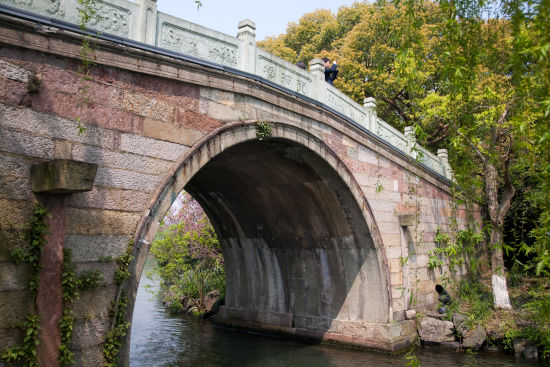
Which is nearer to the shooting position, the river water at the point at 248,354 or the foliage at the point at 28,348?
the foliage at the point at 28,348

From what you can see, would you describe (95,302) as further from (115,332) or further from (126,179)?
(126,179)

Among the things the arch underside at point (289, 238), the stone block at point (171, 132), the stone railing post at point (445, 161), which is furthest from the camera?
the stone railing post at point (445, 161)

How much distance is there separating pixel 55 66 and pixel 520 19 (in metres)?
3.94

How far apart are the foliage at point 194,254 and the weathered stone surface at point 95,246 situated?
320 inches

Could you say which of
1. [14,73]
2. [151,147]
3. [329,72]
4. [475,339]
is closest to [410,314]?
[475,339]

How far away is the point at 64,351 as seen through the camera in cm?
382

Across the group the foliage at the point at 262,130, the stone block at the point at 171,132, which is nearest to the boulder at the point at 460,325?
the foliage at the point at 262,130

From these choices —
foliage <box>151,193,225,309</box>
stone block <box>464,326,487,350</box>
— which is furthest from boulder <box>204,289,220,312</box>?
stone block <box>464,326,487,350</box>

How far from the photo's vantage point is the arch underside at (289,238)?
27.0 ft

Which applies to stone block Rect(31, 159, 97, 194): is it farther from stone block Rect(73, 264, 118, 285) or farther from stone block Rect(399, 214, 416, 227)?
stone block Rect(399, 214, 416, 227)

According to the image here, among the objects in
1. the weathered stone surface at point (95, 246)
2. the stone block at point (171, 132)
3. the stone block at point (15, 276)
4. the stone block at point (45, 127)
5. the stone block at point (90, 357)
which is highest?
the stone block at point (171, 132)

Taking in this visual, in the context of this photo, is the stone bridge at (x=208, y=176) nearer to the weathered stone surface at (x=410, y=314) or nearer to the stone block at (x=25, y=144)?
the stone block at (x=25, y=144)

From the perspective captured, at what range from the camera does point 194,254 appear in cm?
1313

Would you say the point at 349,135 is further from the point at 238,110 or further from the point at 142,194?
the point at 142,194
